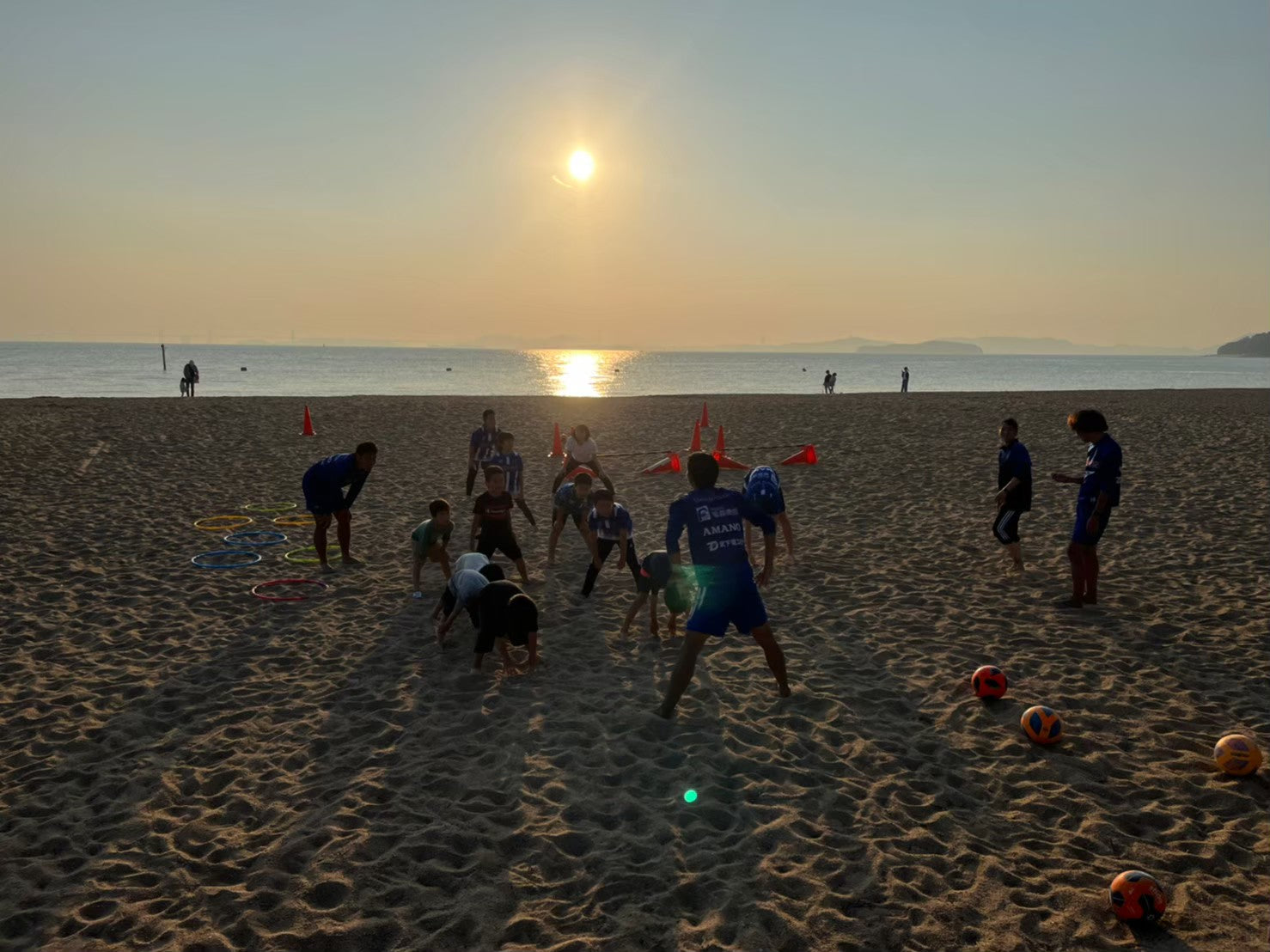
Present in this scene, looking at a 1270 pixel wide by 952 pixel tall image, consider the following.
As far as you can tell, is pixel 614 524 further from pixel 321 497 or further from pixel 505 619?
pixel 321 497

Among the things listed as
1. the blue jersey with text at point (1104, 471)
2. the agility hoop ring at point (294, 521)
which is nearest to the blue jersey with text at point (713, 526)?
the blue jersey with text at point (1104, 471)

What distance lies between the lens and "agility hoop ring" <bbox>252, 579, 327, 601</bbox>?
9078 millimetres

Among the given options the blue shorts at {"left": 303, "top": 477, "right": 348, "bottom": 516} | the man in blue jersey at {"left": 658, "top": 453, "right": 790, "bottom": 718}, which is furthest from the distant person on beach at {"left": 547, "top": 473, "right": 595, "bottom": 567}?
the man in blue jersey at {"left": 658, "top": 453, "right": 790, "bottom": 718}

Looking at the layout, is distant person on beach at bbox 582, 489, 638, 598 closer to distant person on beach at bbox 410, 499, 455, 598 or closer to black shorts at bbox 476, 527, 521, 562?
black shorts at bbox 476, 527, 521, 562

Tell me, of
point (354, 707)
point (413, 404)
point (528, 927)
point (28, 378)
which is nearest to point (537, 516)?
point (354, 707)

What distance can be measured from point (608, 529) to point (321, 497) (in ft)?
12.4

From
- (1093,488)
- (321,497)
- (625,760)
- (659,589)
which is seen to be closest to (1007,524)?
(1093,488)

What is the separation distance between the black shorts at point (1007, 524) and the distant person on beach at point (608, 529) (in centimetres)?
446

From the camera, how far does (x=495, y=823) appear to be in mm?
4875

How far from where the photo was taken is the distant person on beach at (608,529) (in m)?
8.81

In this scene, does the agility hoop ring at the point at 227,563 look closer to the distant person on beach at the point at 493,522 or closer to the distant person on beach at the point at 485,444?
the distant person on beach at the point at 485,444

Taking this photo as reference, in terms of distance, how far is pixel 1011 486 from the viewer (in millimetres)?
9602

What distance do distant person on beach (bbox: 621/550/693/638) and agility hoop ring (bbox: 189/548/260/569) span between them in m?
5.56

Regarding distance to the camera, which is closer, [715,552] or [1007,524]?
[715,552]
